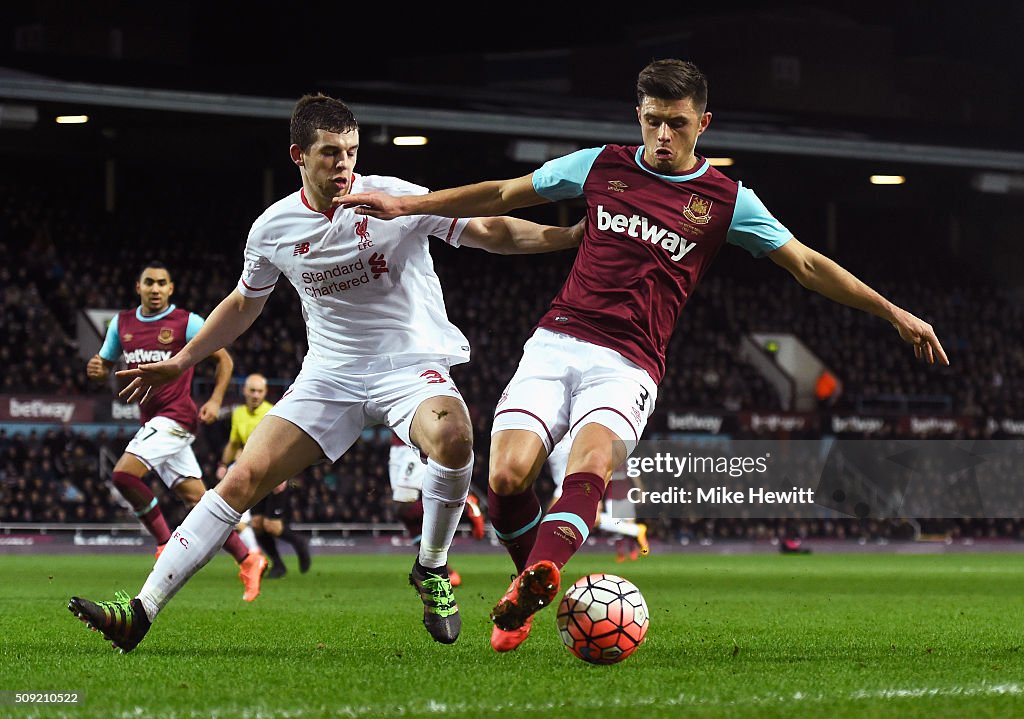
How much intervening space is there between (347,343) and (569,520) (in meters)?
1.52

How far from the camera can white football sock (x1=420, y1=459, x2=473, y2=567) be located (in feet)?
19.6

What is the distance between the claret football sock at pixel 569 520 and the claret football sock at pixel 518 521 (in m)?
0.64

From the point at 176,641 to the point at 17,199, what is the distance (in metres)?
23.2

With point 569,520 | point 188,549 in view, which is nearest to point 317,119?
point 188,549

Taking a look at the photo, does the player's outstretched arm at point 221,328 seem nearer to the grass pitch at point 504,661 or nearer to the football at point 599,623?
the grass pitch at point 504,661

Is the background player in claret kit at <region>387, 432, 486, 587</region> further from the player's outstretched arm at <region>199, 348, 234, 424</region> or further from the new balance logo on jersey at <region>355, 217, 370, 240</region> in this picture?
the new balance logo on jersey at <region>355, 217, 370, 240</region>

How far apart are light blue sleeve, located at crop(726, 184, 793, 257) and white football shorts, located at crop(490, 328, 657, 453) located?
0.65 metres

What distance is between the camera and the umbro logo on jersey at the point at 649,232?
551 centimetres

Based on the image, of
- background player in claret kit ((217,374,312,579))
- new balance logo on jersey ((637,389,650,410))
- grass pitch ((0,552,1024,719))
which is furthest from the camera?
background player in claret kit ((217,374,312,579))

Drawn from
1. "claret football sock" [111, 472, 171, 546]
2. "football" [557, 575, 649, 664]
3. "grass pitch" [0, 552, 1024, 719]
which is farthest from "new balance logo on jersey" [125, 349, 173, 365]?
"football" [557, 575, 649, 664]

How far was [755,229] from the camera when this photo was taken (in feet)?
18.2

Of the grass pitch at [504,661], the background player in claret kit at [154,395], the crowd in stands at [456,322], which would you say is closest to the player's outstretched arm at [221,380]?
the background player in claret kit at [154,395]

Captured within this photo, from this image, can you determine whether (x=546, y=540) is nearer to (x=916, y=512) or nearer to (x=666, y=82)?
(x=666, y=82)

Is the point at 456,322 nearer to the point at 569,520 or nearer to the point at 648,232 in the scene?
the point at 648,232
